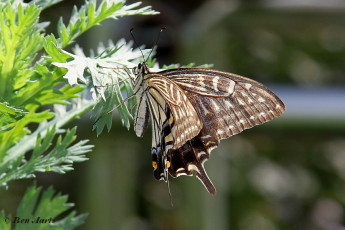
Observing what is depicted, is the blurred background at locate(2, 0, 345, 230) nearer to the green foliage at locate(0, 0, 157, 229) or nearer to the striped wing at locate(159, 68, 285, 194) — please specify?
the striped wing at locate(159, 68, 285, 194)

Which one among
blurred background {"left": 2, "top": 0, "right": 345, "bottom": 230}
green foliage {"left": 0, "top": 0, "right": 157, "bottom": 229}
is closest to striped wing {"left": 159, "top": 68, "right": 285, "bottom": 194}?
green foliage {"left": 0, "top": 0, "right": 157, "bottom": 229}

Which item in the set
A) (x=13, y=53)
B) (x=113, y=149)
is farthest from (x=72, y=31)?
(x=113, y=149)

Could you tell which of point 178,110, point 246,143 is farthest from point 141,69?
point 246,143

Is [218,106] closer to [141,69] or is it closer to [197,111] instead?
[197,111]

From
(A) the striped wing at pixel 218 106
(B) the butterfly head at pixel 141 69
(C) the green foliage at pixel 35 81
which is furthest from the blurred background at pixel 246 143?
(C) the green foliage at pixel 35 81

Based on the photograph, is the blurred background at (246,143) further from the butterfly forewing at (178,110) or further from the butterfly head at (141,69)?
the butterfly head at (141,69)

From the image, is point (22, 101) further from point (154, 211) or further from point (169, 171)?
point (154, 211)
